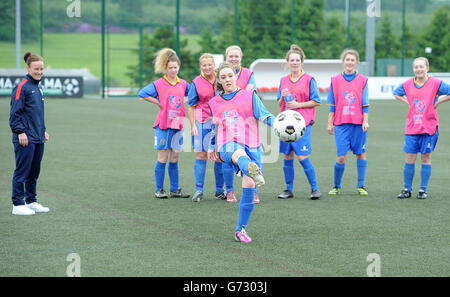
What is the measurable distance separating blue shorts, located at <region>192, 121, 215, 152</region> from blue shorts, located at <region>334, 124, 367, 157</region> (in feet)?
5.82

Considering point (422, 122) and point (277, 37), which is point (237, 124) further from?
point (277, 37)

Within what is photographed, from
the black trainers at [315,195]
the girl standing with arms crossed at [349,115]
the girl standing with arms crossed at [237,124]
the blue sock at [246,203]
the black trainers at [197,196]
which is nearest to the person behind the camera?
the blue sock at [246,203]

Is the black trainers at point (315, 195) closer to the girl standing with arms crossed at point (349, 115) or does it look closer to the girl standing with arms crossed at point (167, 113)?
the girl standing with arms crossed at point (349, 115)

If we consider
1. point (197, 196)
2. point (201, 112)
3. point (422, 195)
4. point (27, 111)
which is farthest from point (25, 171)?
point (422, 195)

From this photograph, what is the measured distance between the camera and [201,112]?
8609 millimetres

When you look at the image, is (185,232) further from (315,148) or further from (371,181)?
(315,148)

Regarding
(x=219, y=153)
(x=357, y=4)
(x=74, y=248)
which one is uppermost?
(x=357, y=4)

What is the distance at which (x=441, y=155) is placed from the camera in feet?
42.3

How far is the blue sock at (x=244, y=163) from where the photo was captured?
6180mm

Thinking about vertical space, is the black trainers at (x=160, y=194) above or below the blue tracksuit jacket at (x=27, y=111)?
below

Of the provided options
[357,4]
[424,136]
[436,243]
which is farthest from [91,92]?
[357,4]

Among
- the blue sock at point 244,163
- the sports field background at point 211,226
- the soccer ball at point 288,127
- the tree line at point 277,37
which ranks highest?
the tree line at point 277,37

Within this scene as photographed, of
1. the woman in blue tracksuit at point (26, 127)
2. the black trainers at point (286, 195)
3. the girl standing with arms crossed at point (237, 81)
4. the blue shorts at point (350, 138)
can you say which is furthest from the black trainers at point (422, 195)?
the woman in blue tracksuit at point (26, 127)

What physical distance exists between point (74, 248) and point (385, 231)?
3120mm
